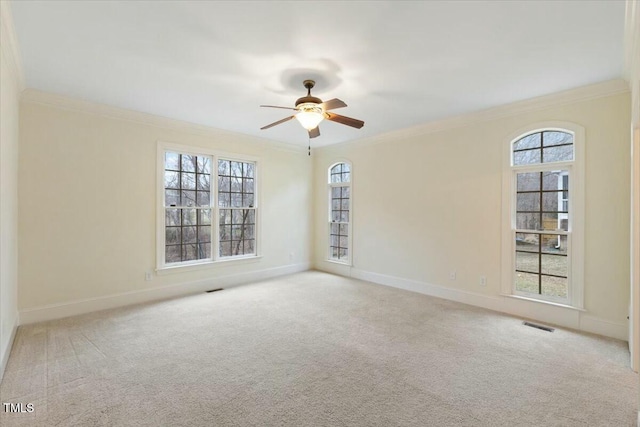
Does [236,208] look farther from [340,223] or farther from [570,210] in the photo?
[570,210]

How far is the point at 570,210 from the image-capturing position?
12.1 feet

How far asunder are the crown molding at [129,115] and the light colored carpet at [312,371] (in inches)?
106

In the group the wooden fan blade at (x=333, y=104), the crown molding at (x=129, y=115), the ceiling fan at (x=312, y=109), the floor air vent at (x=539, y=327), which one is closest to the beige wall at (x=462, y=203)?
the floor air vent at (x=539, y=327)

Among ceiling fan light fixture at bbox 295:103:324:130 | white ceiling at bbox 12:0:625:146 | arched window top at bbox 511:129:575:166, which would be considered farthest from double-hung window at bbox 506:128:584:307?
ceiling fan light fixture at bbox 295:103:324:130

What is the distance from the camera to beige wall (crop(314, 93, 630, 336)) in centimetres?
336

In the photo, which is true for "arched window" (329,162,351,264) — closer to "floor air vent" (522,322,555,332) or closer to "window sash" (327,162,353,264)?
"window sash" (327,162,353,264)

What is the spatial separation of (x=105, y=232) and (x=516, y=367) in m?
5.08

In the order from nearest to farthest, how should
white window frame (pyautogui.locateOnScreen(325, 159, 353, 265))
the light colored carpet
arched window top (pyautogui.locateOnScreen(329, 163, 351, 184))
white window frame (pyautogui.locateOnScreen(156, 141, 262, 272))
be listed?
the light colored carpet < white window frame (pyautogui.locateOnScreen(156, 141, 262, 272)) < white window frame (pyautogui.locateOnScreen(325, 159, 353, 265)) < arched window top (pyautogui.locateOnScreen(329, 163, 351, 184))

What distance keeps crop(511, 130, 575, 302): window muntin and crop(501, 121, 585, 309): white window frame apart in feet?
0.07

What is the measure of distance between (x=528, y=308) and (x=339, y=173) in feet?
13.4

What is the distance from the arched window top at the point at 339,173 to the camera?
638 centimetres

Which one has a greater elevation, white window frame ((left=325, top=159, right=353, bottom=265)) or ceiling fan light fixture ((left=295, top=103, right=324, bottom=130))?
ceiling fan light fixture ((left=295, top=103, right=324, bottom=130))

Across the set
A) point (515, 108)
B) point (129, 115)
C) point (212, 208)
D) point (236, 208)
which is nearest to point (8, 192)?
point (129, 115)

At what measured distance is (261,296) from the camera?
15.8 ft
